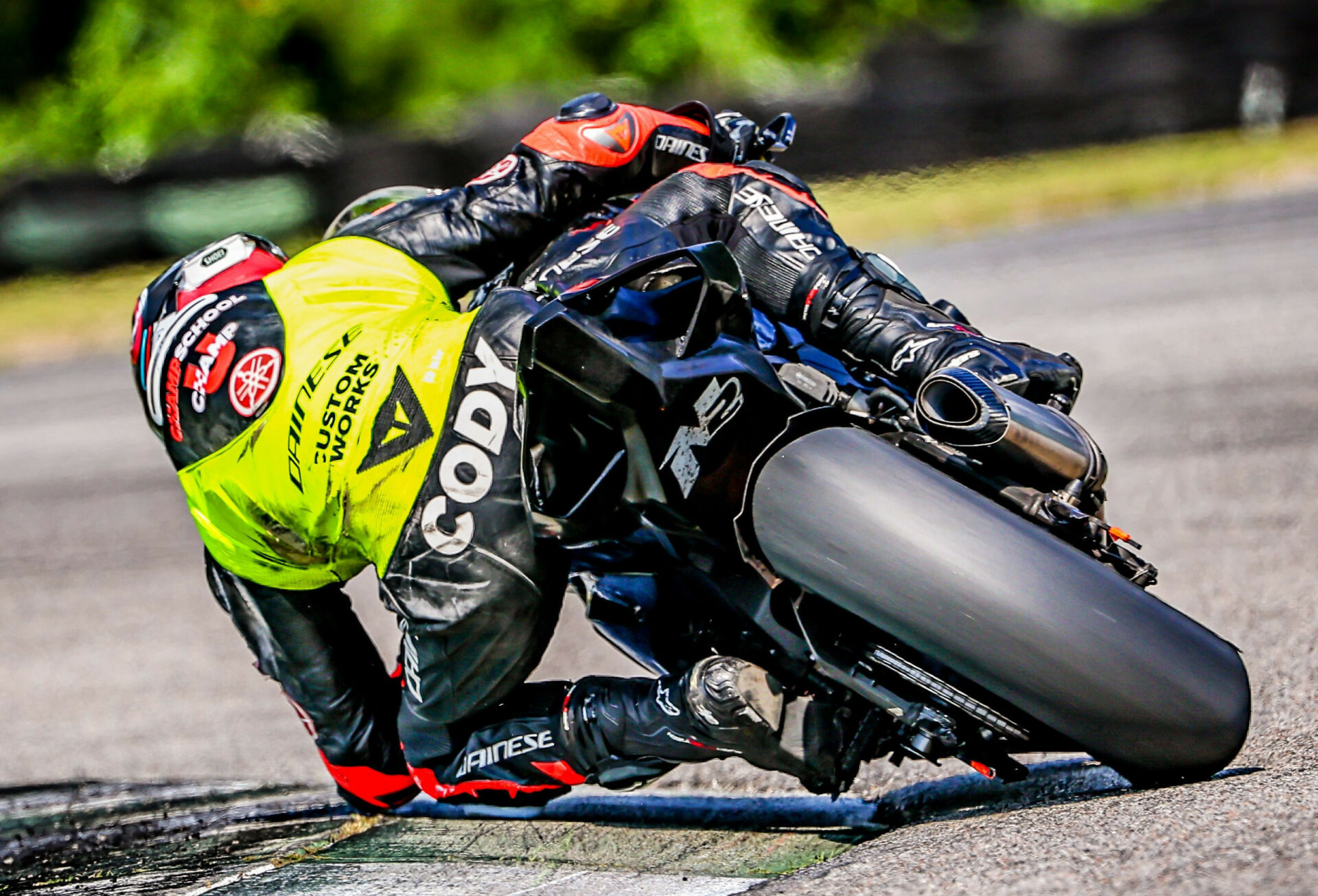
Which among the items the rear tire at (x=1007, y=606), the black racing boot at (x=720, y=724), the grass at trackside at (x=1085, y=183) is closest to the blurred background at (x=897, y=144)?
the grass at trackside at (x=1085, y=183)

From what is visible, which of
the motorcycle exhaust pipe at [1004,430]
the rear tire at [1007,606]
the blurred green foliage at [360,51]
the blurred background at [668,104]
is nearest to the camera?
the rear tire at [1007,606]

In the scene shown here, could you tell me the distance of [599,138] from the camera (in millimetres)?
3184

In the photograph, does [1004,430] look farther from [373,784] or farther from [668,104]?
[668,104]

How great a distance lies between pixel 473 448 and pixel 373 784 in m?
1.07

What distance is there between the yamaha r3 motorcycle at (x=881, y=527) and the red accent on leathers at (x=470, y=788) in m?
0.68

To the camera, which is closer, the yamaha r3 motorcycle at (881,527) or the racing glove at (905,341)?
the yamaha r3 motorcycle at (881,527)

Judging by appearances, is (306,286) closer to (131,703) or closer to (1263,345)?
(131,703)

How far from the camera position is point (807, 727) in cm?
260

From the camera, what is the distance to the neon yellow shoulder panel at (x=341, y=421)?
2.75 m

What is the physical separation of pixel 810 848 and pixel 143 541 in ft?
16.0

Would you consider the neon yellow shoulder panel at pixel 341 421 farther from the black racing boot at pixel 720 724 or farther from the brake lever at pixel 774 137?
the brake lever at pixel 774 137

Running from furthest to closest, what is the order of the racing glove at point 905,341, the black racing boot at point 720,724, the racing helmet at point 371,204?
the racing helmet at point 371,204 → the racing glove at point 905,341 → the black racing boot at point 720,724

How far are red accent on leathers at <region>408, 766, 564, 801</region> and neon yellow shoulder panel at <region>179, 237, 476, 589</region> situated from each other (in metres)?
0.47

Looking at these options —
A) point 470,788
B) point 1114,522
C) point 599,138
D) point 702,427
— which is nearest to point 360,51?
point 1114,522
